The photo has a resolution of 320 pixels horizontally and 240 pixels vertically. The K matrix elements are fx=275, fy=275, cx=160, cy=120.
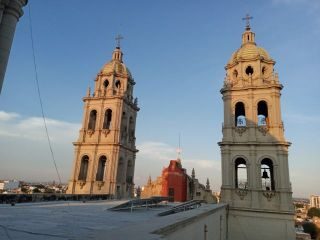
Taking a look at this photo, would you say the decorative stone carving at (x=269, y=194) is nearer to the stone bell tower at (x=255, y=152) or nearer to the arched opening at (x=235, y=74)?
the stone bell tower at (x=255, y=152)

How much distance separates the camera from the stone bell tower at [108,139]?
28.9m

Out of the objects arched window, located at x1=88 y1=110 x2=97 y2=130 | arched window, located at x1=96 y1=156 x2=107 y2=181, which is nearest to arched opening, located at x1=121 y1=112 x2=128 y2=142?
arched window, located at x1=96 y1=156 x2=107 y2=181

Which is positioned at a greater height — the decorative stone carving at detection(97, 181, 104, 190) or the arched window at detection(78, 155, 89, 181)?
the arched window at detection(78, 155, 89, 181)

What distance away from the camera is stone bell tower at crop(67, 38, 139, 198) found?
28859mm

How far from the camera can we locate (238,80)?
28547 mm

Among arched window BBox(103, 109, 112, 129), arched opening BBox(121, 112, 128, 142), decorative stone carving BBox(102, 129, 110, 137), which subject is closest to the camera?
decorative stone carving BBox(102, 129, 110, 137)

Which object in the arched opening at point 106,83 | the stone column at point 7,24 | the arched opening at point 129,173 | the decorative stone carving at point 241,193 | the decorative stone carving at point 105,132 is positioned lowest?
the decorative stone carving at point 241,193

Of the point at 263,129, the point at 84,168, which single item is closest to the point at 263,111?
the point at 263,129

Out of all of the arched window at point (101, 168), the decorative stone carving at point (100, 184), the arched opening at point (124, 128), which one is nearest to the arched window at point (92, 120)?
the arched opening at point (124, 128)

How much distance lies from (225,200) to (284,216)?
499 cm

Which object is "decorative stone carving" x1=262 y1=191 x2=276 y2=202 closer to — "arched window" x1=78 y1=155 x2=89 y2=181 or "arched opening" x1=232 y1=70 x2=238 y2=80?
"arched opening" x1=232 y1=70 x2=238 y2=80

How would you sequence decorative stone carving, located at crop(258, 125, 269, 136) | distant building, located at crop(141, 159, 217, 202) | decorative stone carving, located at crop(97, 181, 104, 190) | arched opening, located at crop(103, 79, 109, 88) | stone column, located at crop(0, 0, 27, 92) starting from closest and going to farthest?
stone column, located at crop(0, 0, 27, 92), decorative stone carving, located at crop(258, 125, 269, 136), decorative stone carving, located at crop(97, 181, 104, 190), arched opening, located at crop(103, 79, 109, 88), distant building, located at crop(141, 159, 217, 202)

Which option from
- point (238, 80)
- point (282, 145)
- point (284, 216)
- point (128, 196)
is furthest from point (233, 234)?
point (238, 80)

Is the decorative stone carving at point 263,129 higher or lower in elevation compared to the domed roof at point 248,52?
lower
